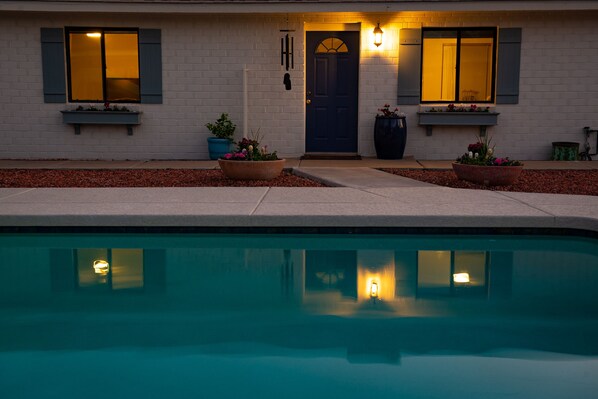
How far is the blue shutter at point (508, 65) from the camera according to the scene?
12062mm

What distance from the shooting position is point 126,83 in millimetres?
12547

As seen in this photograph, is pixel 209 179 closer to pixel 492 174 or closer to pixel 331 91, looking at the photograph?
pixel 331 91

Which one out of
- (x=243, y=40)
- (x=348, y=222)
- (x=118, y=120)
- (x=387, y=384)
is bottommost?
(x=387, y=384)

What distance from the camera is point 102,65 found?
12.4 m

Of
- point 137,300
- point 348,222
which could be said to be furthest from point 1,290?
point 348,222

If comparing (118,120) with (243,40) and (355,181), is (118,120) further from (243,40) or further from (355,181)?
(355,181)

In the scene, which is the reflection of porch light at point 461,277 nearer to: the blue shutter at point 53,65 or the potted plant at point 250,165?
the potted plant at point 250,165

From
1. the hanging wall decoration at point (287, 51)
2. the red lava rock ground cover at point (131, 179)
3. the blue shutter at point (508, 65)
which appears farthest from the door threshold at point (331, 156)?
the blue shutter at point (508, 65)

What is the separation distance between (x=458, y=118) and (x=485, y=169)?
342 centimetres

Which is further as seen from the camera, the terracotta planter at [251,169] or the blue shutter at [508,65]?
the blue shutter at [508,65]

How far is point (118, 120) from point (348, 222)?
6.78 meters

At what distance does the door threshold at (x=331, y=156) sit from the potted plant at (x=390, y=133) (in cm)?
48

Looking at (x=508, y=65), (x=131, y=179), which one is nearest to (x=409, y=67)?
(x=508, y=65)

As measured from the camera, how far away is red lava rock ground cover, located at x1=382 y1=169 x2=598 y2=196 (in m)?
8.96
